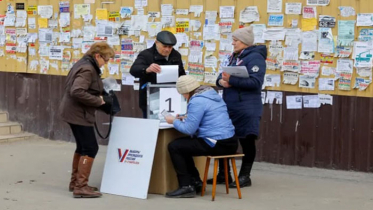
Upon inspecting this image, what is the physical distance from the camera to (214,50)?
1026 centimetres

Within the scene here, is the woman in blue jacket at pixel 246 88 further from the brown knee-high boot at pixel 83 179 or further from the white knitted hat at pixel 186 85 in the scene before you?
the brown knee-high boot at pixel 83 179

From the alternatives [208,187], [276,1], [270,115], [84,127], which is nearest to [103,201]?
[84,127]

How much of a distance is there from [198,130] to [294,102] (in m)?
2.19

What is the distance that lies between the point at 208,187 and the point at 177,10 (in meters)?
2.92

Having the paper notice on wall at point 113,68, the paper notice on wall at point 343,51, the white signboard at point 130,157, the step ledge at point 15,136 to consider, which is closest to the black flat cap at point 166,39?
the white signboard at point 130,157

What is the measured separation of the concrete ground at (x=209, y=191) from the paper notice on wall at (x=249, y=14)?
1.90m

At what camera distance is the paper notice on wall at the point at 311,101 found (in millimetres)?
9547

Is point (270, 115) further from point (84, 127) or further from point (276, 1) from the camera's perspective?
point (84, 127)

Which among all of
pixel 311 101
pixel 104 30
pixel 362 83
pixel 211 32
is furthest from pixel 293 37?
pixel 104 30

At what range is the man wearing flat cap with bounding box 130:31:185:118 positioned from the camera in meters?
8.55

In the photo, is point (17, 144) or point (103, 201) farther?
point (17, 144)

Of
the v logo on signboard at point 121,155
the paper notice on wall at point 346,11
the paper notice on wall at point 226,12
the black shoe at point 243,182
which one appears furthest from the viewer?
the paper notice on wall at point 226,12

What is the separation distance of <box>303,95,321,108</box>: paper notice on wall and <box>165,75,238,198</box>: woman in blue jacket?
1932 mm

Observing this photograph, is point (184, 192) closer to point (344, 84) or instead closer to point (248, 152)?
point (248, 152)
